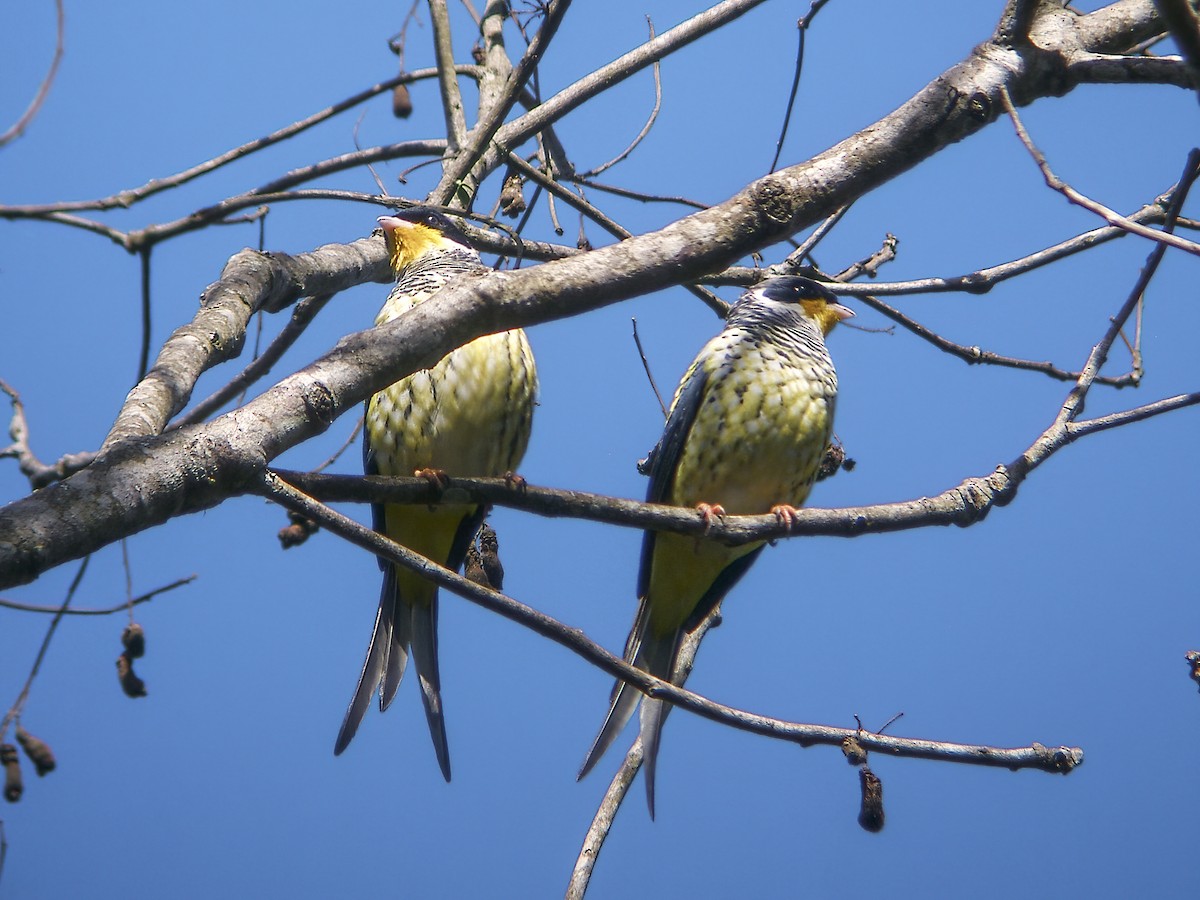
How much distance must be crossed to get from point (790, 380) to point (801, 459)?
0.33 meters

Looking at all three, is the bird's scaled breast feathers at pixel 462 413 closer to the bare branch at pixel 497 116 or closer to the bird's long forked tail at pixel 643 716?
the bare branch at pixel 497 116

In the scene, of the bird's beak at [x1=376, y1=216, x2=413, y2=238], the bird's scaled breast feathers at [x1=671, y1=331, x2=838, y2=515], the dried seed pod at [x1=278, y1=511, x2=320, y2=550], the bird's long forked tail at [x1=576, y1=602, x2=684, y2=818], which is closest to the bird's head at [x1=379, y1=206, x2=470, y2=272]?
the bird's beak at [x1=376, y1=216, x2=413, y2=238]

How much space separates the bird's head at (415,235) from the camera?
16.5ft

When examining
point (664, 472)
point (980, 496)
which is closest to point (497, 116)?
point (664, 472)

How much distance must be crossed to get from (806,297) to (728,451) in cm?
108

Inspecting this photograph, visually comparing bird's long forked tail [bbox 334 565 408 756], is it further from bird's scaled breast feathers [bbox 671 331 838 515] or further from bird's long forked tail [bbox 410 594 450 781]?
bird's scaled breast feathers [bbox 671 331 838 515]

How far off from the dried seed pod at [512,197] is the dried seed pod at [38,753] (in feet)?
9.28

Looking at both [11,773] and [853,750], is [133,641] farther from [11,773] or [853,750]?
[853,750]

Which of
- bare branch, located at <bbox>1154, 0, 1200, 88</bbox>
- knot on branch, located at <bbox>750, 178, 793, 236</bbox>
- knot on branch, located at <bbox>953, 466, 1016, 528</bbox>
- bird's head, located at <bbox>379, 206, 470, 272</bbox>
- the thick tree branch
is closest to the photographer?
bare branch, located at <bbox>1154, 0, 1200, 88</bbox>

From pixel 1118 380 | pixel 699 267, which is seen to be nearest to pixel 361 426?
pixel 699 267

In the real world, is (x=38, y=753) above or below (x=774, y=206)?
below

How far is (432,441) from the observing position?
175 inches

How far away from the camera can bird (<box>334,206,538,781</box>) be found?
4.29 m

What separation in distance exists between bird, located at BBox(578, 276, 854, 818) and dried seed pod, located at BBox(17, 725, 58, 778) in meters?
2.36
